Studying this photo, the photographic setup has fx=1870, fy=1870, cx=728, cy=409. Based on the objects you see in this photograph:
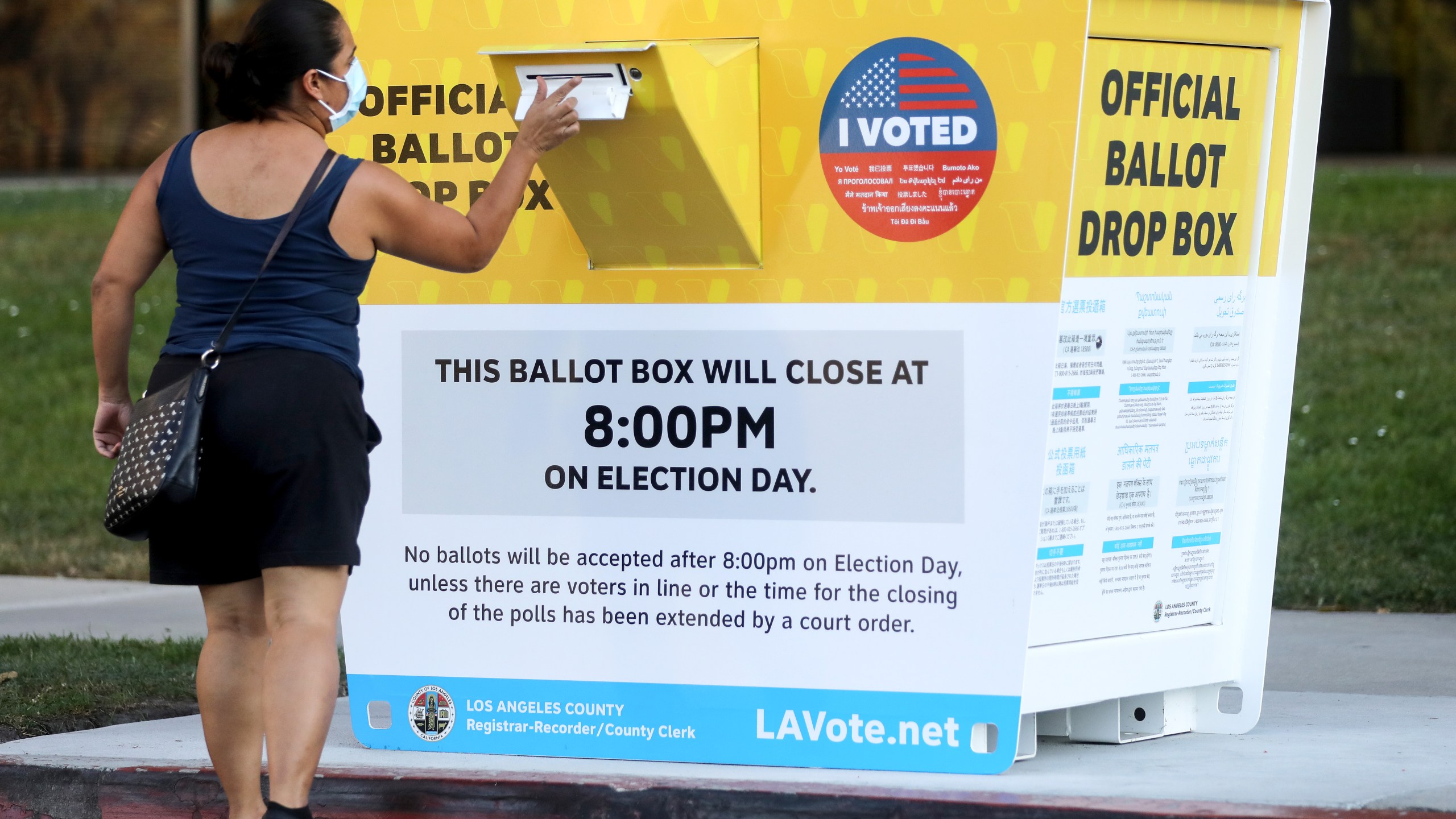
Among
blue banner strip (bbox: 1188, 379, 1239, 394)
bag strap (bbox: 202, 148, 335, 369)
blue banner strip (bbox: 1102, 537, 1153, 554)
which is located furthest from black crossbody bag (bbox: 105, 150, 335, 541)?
blue banner strip (bbox: 1188, 379, 1239, 394)

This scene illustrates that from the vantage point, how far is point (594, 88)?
3943 mm

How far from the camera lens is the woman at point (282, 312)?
3.68m

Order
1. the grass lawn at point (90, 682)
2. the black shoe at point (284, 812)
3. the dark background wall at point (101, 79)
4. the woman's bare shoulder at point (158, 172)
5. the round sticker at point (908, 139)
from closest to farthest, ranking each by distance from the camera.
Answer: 1. the black shoe at point (284, 812)
2. the woman's bare shoulder at point (158, 172)
3. the round sticker at point (908, 139)
4. the grass lawn at point (90, 682)
5. the dark background wall at point (101, 79)

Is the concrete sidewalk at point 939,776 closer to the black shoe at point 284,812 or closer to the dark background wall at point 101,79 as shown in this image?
the black shoe at point 284,812

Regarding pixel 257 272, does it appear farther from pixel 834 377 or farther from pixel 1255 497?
pixel 1255 497

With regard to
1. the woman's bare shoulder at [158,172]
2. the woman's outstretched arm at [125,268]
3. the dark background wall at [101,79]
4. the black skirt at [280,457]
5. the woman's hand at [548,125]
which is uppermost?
the dark background wall at [101,79]

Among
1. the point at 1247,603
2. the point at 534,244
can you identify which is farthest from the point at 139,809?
the point at 1247,603

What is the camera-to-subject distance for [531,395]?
442 cm

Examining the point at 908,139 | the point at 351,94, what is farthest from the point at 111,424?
the point at 908,139

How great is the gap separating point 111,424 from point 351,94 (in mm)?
874

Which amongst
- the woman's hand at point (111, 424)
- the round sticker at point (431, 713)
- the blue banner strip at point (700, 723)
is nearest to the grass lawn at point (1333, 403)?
the blue banner strip at point (700, 723)

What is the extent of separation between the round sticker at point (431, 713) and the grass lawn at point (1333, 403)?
3.97 m

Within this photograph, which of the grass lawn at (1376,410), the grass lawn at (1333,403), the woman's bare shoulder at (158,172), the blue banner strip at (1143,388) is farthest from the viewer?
the grass lawn at (1333,403)

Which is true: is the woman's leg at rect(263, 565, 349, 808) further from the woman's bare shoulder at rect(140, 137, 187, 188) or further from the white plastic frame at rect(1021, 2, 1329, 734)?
the white plastic frame at rect(1021, 2, 1329, 734)
